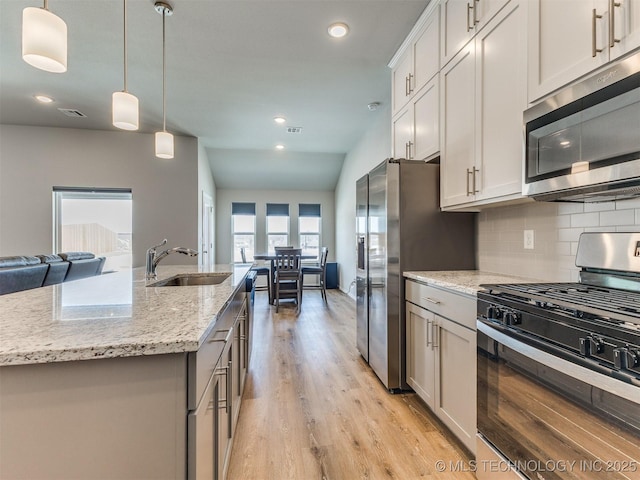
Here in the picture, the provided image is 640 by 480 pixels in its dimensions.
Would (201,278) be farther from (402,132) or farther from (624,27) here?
(624,27)

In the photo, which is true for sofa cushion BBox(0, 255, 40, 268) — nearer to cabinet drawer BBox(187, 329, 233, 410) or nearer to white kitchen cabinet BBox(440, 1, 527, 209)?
cabinet drawer BBox(187, 329, 233, 410)

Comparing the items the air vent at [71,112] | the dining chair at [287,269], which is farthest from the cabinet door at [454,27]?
the air vent at [71,112]

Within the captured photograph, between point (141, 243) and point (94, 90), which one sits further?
point (141, 243)

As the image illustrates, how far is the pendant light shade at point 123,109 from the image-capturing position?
1.94 m

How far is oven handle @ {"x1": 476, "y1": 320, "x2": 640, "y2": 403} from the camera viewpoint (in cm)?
82

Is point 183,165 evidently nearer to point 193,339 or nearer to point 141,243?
point 141,243

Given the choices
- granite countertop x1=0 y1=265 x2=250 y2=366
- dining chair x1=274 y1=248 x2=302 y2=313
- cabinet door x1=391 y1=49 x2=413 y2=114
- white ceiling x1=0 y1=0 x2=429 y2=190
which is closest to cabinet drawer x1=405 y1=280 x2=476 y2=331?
granite countertop x1=0 y1=265 x2=250 y2=366

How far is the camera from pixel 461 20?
1.95 meters

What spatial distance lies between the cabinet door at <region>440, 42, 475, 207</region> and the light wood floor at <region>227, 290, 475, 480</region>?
141cm

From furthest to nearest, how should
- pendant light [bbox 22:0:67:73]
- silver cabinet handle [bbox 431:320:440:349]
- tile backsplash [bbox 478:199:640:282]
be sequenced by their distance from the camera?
silver cabinet handle [bbox 431:320:440:349], tile backsplash [bbox 478:199:640:282], pendant light [bbox 22:0:67:73]

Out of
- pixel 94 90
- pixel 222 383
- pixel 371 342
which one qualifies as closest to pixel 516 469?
pixel 222 383

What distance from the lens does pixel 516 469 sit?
46.3 inches

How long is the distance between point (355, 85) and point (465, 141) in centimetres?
199

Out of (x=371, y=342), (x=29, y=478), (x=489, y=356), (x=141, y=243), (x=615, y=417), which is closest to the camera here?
(x=29, y=478)
